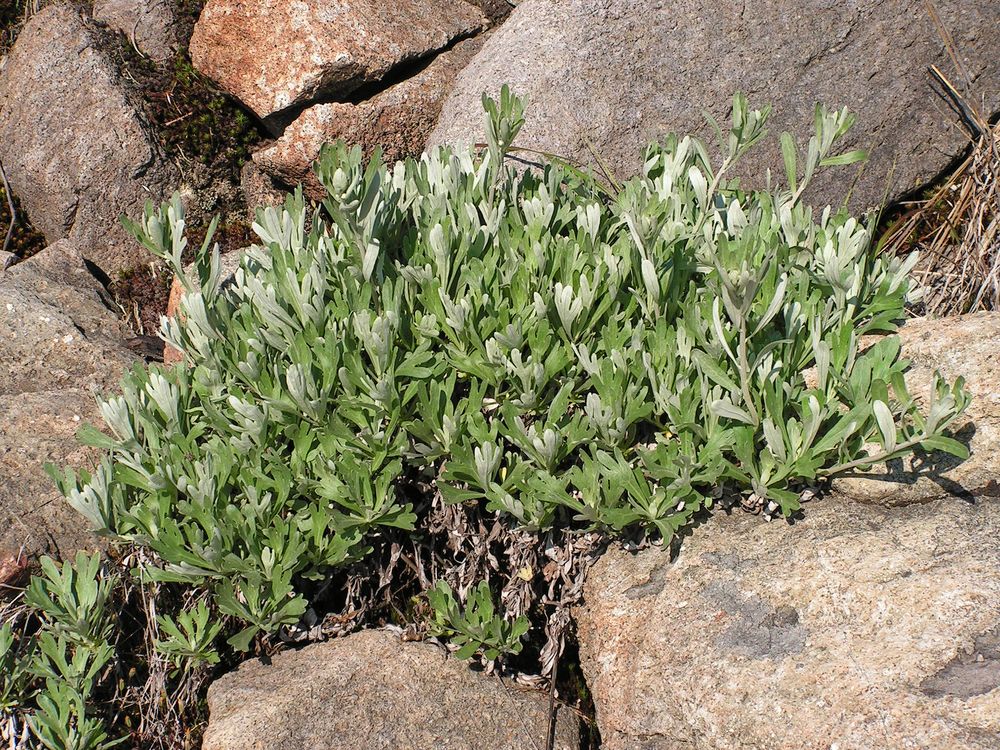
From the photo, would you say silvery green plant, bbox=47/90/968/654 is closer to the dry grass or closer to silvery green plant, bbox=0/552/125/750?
silvery green plant, bbox=0/552/125/750

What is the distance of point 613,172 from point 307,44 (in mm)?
2298

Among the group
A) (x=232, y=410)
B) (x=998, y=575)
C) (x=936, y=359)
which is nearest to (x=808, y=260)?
(x=936, y=359)

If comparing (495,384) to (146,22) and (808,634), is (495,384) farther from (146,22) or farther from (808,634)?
(146,22)

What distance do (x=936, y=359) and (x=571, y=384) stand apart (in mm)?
1373

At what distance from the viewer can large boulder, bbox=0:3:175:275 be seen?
6086mm

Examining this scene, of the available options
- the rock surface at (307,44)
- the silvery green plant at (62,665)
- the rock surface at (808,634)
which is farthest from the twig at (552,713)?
the rock surface at (307,44)

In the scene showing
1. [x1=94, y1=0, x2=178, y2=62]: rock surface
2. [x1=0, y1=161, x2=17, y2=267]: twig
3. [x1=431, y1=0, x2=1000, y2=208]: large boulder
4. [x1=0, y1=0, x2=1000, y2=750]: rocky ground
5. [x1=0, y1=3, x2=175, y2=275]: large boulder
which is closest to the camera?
[x1=0, y1=0, x2=1000, y2=750]: rocky ground

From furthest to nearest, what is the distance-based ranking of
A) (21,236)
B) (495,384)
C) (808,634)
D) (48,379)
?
(21,236), (48,379), (495,384), (808,634)

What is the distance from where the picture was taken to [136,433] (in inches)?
141

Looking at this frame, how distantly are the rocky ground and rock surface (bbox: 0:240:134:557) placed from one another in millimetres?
14

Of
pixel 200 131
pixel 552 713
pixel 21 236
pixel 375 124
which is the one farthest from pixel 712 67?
pixel 21 236

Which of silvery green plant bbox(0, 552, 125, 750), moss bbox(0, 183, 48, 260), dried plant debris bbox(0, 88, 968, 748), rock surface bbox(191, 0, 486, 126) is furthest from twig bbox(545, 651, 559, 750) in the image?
moss bbox(0, 183, 48, 260)

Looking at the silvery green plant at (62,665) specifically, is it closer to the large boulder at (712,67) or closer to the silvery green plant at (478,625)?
the silvery green plant at (478,625)

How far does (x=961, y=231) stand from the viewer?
17.1ft
